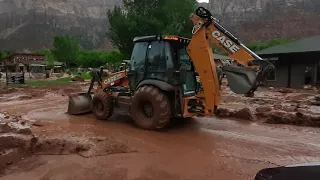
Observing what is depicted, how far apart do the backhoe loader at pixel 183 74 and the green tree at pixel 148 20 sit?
70.1 ft

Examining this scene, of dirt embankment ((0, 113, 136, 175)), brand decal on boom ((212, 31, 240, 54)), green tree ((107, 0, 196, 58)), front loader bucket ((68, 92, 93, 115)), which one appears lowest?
dirt embankment ((0, 113, 136, 175))

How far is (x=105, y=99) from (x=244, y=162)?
5021mm

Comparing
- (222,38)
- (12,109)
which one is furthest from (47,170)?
(12,109)

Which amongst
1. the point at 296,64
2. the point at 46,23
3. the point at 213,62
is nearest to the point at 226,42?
the point at 213,62

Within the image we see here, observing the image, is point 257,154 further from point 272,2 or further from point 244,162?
point 272,2

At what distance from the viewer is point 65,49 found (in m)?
67.1

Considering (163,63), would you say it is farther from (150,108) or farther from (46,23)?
(46,23)

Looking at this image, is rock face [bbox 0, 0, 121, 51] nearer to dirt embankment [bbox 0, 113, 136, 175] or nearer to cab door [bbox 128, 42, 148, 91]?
cab door [bbox 128, 42, 148, 91]

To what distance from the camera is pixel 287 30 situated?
4210 inches

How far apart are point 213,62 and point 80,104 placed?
16.8 feet

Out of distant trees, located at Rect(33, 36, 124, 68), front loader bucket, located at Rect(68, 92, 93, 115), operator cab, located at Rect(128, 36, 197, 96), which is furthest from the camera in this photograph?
distant trees, located at Rect(33, 36, 124, 68)

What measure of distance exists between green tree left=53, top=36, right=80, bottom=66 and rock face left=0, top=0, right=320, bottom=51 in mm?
59857

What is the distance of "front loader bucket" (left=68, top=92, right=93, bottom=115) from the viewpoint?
10.6 metres

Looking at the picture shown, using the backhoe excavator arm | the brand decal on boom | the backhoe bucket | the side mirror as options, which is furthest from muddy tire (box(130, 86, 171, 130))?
the brand decal on boom
